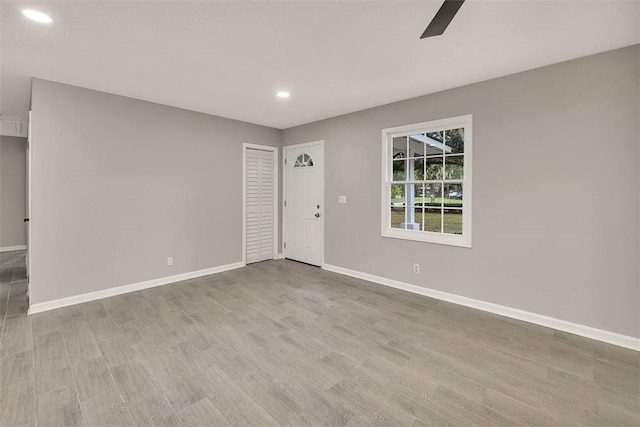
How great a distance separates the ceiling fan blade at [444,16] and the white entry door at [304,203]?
11.0 feet

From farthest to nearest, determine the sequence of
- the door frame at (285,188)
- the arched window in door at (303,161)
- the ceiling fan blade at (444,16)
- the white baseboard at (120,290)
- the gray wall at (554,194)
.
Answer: the arched window in door at (303,161)
the door frame at (285,188)
the white baseboard at (120,290)
the gray wall at (554,194)
the ceiling fan blade at (444,16)

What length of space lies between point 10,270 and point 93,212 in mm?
2759

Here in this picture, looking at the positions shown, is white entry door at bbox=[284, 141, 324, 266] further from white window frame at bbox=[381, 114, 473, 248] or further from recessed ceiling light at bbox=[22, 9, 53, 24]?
recessed ceiling light at bbox=[22, 9, 53, 24]

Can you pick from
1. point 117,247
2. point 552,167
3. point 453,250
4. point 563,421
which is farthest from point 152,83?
point 563,421

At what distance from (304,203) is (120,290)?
3.01 metres

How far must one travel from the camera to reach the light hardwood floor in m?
1.72

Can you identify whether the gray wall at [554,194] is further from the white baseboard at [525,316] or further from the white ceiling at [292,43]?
the white ceiling at [292,43]

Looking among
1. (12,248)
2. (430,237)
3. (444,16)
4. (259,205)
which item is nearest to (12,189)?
(12,248)

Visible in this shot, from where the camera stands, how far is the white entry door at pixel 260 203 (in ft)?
16.8

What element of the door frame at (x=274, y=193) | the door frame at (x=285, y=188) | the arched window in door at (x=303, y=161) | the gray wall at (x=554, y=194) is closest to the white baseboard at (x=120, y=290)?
the door frame at (x=274, y=193)

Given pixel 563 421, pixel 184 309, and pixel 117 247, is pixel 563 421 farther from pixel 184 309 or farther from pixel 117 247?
pixel 117 247

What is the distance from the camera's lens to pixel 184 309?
321 cm

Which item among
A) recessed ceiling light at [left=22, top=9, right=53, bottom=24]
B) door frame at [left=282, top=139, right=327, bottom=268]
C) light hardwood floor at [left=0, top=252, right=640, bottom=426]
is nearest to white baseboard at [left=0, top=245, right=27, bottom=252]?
light hardwood floor at [left=0, top=252, right=640, bottom=426]

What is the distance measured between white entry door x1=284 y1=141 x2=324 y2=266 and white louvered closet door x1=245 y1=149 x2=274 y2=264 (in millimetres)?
319
